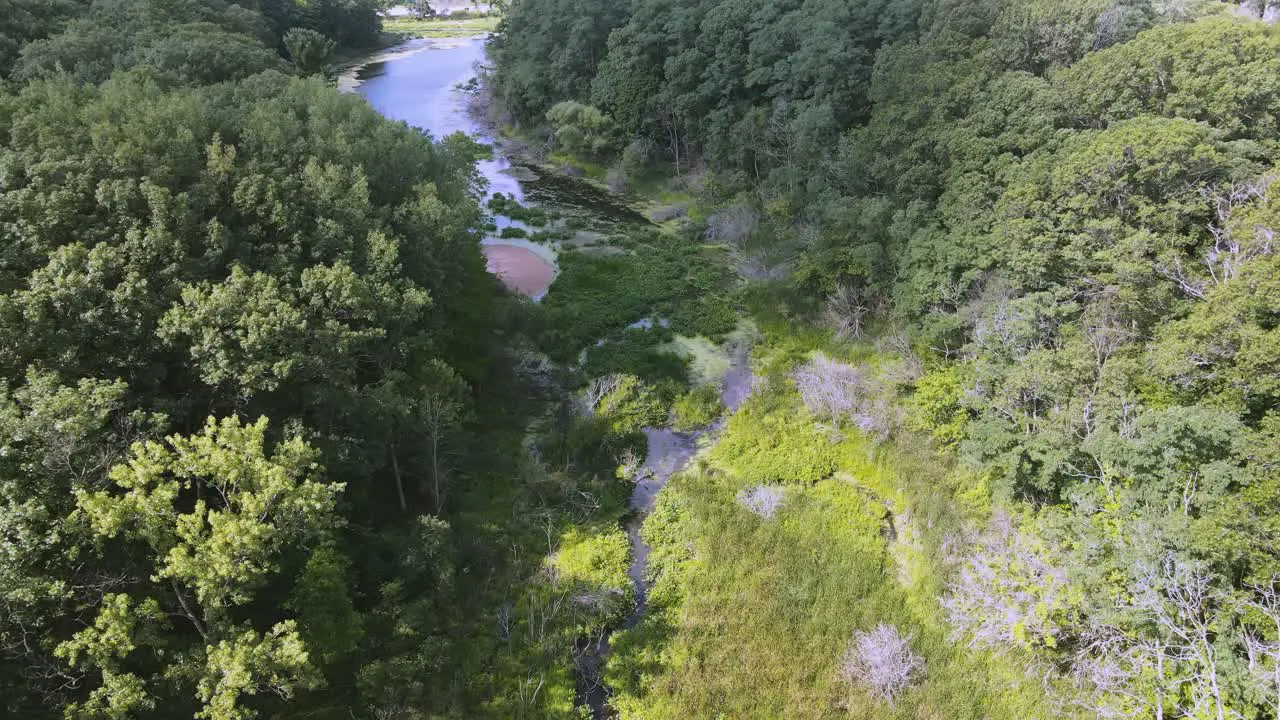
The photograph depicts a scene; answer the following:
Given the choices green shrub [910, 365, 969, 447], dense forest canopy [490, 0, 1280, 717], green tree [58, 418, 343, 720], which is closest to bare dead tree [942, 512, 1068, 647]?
dense forest canopy [490, 0, 1280, 717]

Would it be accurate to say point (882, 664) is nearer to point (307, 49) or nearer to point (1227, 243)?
point (1227, 243)

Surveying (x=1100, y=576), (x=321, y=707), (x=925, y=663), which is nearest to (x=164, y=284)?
(x=321, y=707)

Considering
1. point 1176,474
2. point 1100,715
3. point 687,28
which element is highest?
point 687,28

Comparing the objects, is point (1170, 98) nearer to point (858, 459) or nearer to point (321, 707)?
point (858, 459)

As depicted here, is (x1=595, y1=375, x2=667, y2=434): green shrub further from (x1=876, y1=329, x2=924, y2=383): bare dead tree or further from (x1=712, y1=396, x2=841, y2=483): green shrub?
(x1=876, y1=329, x2=924, y2=383): bare dead tree

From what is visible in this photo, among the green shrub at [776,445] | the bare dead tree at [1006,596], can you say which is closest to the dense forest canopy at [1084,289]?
the bare dead tree at [1006,596]

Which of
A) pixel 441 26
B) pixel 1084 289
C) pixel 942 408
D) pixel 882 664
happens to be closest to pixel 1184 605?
pixel 882 664

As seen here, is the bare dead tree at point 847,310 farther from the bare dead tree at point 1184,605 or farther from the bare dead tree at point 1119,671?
the bare dead tree at point 1184,605
